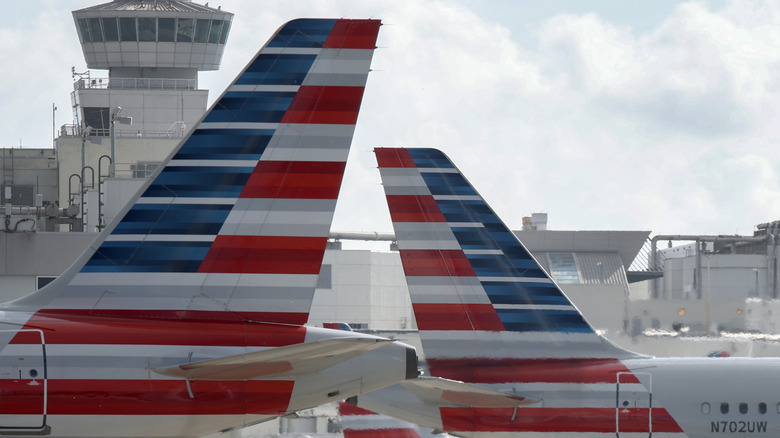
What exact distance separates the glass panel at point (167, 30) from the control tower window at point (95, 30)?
4139 mm

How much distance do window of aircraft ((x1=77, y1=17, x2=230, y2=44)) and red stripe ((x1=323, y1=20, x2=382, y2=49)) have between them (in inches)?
2746

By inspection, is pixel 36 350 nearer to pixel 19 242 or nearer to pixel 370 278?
pixel 19 242

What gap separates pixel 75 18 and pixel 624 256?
40.9 meters

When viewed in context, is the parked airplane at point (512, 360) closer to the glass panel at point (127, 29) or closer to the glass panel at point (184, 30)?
the glass panel at point (184, 30)

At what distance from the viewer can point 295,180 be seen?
12.5 meters

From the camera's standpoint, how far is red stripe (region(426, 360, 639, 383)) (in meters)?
20.2

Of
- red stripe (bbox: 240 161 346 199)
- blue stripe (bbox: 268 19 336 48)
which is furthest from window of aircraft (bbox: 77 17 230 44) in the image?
red stripe (bbox: 240 161 346 199)

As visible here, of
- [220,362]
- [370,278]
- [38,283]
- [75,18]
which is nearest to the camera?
[220,362]

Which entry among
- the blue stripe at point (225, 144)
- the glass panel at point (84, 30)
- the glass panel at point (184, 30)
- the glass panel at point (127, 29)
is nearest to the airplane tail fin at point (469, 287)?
the blue stripe at point (225, 144)

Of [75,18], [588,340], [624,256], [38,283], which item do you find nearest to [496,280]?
[588,340]

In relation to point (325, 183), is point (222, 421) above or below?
below

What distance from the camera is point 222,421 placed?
38.3 feet

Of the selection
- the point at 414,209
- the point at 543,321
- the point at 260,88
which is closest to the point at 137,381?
the point at 260,88

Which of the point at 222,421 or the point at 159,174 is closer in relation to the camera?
the point at 222,421
